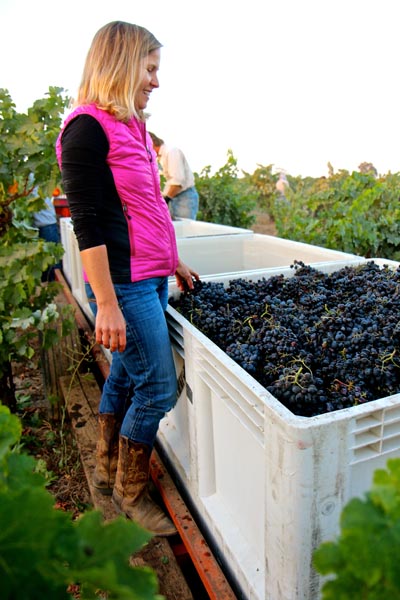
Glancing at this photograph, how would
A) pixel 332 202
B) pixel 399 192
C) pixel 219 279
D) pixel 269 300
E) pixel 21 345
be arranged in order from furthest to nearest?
pixel 332 202 < pixel 399 192 < pixel 21 345 < pixel 219 279 < pixel 269 300

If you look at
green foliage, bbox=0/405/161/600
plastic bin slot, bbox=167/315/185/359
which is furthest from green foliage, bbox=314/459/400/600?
plastic bin slot, bbox=167/315/185/359

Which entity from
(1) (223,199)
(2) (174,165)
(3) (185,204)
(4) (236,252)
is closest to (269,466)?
(4) (236,252)

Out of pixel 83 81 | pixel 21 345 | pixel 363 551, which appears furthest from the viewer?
pixel 21 345

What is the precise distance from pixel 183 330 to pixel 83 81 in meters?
0.91

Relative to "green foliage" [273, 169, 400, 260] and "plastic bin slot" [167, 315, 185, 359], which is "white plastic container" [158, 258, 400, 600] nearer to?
"plastic bin slot" [167, 315, 185, 359]

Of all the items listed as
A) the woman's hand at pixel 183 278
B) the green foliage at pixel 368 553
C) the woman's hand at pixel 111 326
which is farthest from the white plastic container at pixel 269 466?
the green foliage at pixel 368 553

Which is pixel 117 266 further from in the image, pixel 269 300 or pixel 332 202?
pixel 332 202

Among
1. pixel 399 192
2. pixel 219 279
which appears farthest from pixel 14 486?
pixel 399 192

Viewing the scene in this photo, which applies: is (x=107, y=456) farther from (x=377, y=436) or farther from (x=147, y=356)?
(x=377, y=436)

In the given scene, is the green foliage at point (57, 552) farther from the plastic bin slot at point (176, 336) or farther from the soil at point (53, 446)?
the soil at point (53, 446)

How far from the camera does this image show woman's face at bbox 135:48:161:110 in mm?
1712

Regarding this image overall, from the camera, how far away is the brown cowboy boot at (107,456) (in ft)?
7.00

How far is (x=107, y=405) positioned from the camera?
217 cm

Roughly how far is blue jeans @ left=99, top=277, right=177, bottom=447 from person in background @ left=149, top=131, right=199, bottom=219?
358cm
